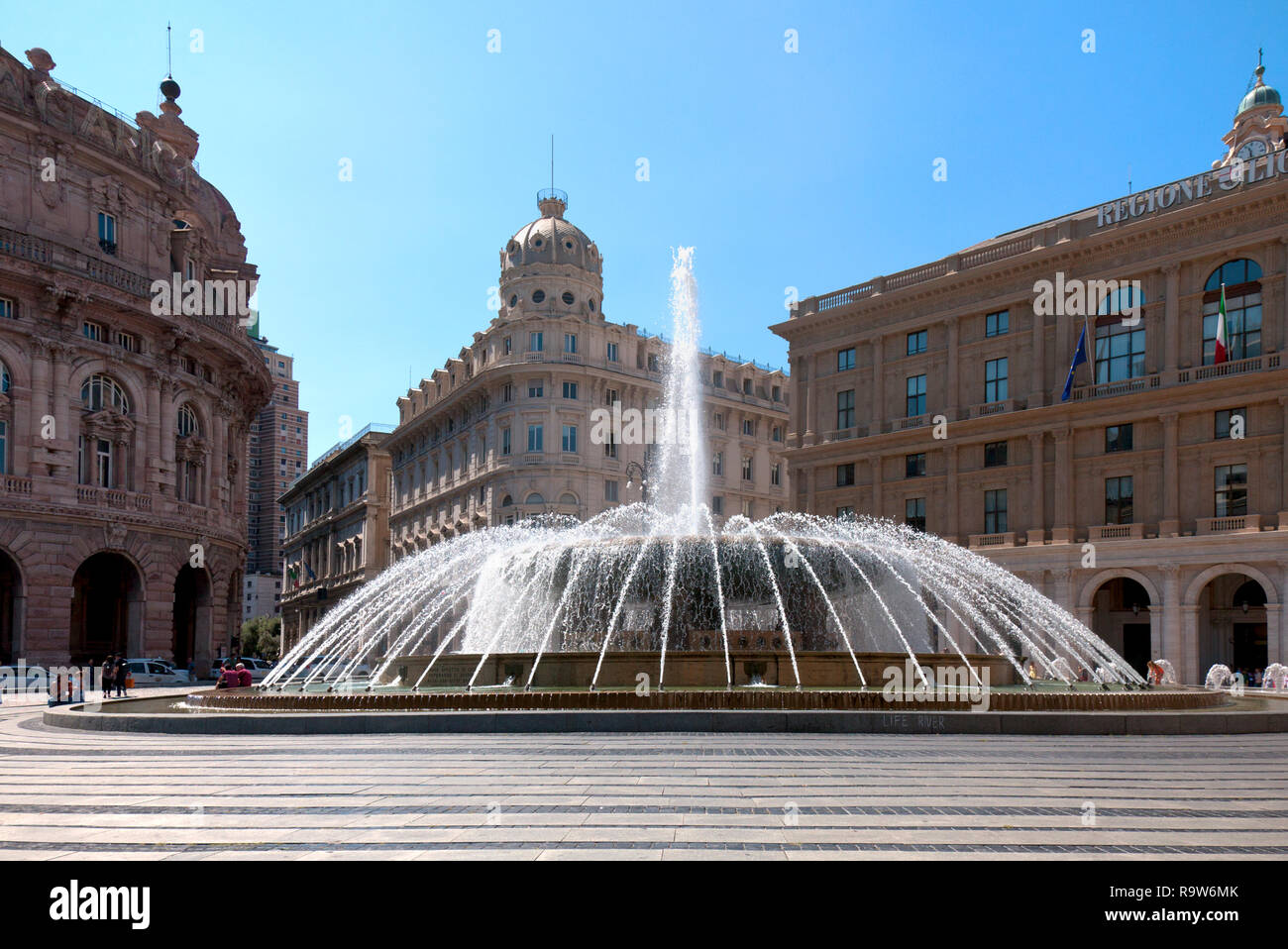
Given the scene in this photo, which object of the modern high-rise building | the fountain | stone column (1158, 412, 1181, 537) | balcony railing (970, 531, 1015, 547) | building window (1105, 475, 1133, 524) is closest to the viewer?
the fountain

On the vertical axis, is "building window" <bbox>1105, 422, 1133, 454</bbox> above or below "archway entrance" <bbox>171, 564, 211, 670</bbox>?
above

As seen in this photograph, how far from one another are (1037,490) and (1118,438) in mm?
3662

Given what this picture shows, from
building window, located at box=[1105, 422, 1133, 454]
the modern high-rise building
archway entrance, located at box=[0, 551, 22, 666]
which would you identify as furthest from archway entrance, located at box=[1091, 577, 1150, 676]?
the modern high-rise building

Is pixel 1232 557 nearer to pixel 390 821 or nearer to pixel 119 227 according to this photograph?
pixel 390 821

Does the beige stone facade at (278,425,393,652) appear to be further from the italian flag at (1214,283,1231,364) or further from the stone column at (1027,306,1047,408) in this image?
the italian flag at (1214,283,1231,364)

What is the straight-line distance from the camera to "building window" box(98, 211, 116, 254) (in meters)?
39.7

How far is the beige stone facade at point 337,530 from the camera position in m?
87.2

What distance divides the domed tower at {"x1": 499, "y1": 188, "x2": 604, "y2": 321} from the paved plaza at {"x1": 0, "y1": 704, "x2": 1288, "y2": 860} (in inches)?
2024

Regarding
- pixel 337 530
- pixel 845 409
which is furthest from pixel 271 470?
pixel 845 409

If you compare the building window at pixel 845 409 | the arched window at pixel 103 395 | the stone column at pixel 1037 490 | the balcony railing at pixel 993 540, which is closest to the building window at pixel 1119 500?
the stone column at pixel 1037 490

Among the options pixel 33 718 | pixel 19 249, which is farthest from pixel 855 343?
pixel 33 718

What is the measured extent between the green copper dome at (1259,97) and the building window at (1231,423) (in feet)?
74.3

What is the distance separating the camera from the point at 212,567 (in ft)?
144

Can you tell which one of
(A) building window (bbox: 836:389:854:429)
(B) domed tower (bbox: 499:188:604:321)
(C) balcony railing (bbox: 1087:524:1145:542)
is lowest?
(C) balcony railing (bbox: 1087:524:1145:542)
